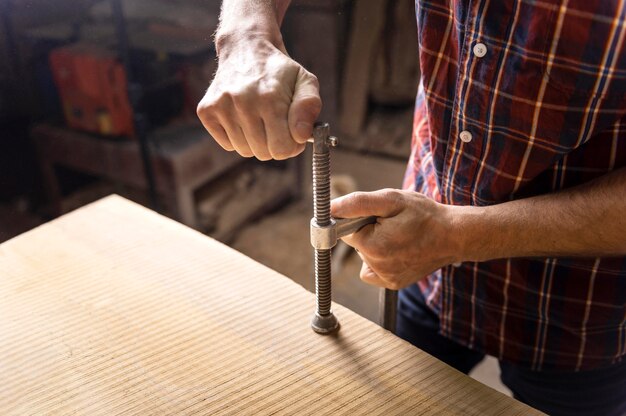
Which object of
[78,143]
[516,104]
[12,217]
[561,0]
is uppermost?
[561,0]

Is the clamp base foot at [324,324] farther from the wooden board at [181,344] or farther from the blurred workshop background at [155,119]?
the blurred workshop background at [155,119]

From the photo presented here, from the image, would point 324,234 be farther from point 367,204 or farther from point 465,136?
point 465,136

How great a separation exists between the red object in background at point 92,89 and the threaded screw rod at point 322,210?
1410mm

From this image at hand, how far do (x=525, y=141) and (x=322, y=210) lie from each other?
11.5 inches

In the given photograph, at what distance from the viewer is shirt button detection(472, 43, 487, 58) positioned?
0.76 meters

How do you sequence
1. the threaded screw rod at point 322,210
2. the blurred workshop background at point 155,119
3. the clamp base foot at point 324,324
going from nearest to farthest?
the threaded screw rod at point 322,210 → the clamp base foot at point 324,324 → the blurred workshop background at point 155,119

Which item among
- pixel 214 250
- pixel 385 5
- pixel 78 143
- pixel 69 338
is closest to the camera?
pixel 69 338

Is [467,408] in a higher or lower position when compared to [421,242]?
lower

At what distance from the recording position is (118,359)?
0.76 metres

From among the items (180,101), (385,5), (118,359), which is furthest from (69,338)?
(385,5)

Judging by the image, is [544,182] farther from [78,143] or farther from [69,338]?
[78,143]

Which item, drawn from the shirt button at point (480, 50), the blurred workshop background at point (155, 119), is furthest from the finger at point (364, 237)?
the blurred workshop background at point (155, 119)

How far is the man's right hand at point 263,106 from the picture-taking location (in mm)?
694

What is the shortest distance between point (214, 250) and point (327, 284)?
267 millimetres
